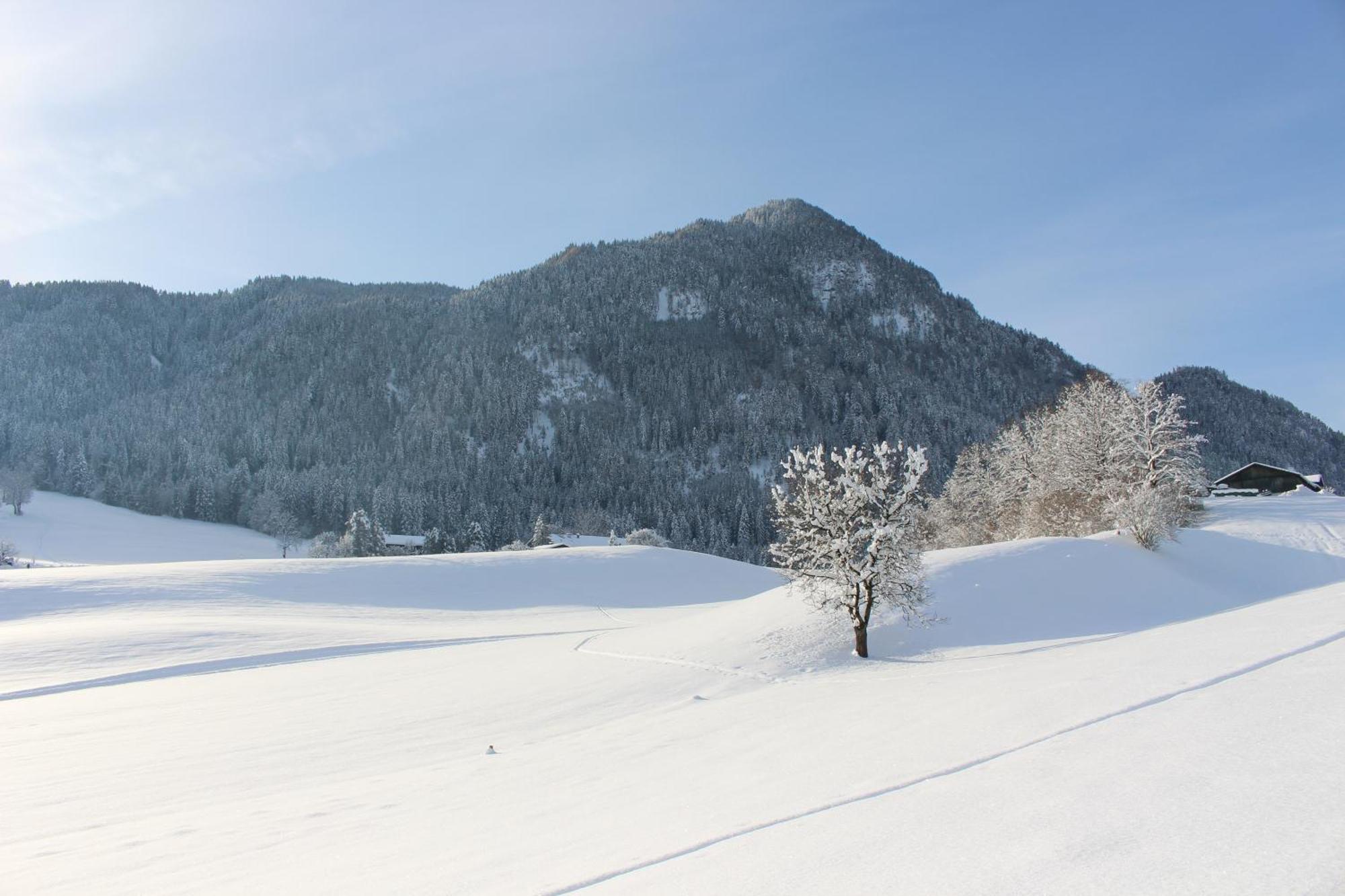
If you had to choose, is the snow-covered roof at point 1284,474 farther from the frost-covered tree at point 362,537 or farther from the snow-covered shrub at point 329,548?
the snow-covered shrub at point 329,548

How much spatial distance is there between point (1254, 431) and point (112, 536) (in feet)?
635

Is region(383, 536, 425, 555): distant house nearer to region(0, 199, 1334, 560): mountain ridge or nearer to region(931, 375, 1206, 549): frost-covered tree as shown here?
region(0, 199, 1334, 560): mountain ridge

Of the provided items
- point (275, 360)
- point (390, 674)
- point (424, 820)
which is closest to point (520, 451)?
point (275, 360)

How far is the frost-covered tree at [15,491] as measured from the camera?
333 feet

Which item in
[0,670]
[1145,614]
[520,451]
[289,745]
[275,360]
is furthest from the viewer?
[275,360]

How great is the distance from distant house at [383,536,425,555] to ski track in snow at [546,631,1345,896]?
98.2 meters

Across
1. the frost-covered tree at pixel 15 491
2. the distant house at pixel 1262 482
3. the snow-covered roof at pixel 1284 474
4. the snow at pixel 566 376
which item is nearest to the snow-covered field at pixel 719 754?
the distant house at pixel 1262 482

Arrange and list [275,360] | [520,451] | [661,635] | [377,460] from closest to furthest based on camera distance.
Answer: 1. [661,635]
2. [377,460]
3. [520,451]
4. [275,360]

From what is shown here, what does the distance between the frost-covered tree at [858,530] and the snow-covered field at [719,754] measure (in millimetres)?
1418

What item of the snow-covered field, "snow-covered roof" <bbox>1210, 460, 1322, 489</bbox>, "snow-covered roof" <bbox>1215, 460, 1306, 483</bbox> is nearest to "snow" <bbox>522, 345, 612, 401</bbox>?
"snow-covered roof" <bbox>1215, 460, 1306, 483</bbox>

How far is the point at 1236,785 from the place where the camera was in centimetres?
433

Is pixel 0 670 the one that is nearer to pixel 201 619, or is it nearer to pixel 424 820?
pixel 201 619

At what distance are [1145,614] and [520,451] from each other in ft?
502

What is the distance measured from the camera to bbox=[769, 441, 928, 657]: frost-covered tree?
19.5 metres
